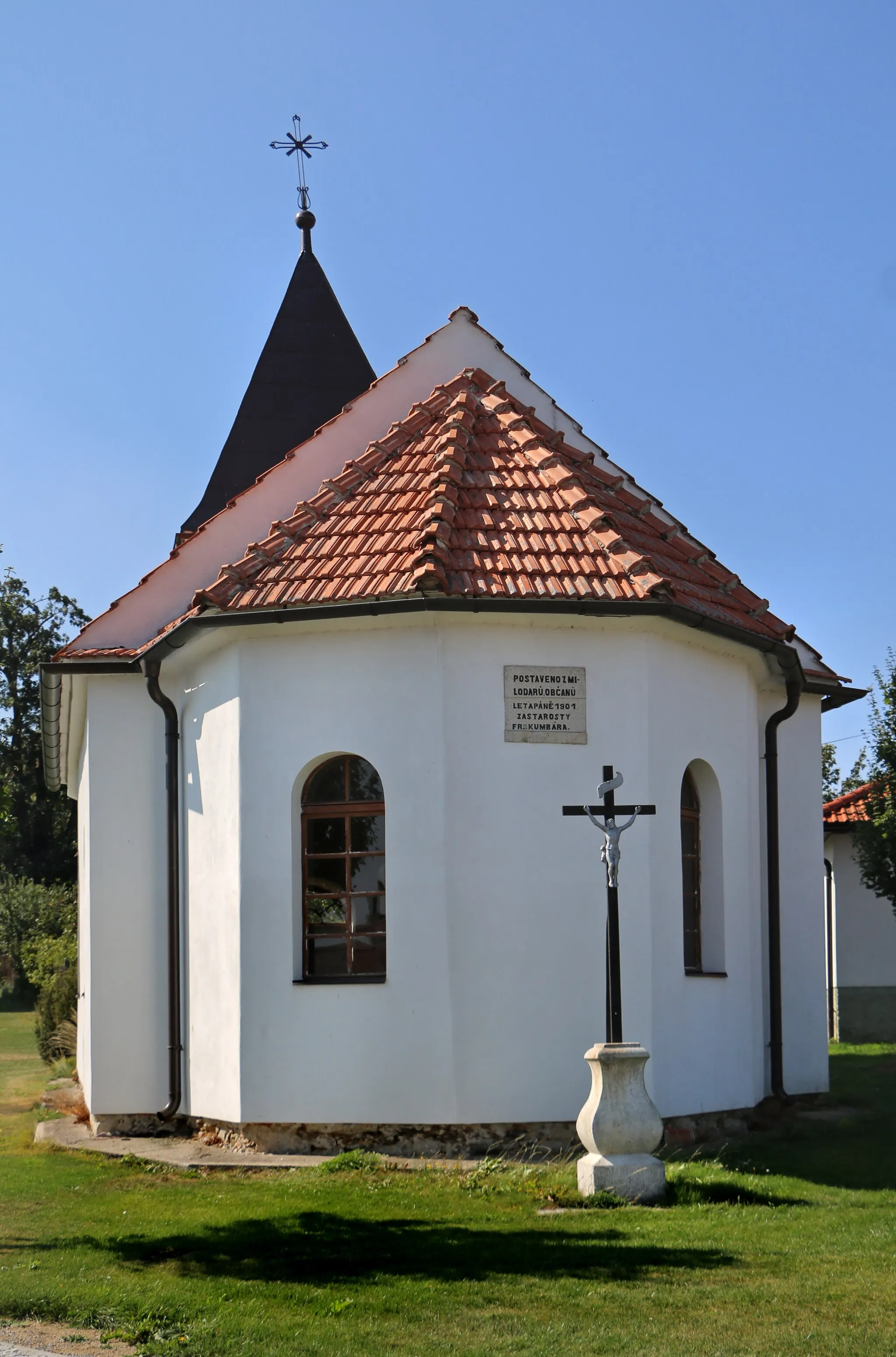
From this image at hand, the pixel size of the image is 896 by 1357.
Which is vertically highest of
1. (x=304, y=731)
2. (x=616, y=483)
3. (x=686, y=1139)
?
(x=616, y=483)

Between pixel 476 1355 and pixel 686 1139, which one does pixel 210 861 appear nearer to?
pixel 686 1139

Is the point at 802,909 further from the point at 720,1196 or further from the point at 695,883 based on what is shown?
the point at 720,1196

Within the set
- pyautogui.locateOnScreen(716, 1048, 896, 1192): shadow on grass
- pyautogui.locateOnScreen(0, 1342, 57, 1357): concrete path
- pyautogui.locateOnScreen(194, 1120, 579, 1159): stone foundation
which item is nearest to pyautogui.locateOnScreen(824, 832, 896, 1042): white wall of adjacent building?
pyautogui.locateOnScreen(716, 1048, 896, 1192): shadow on grass

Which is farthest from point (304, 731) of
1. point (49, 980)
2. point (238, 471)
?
point (49, 980)

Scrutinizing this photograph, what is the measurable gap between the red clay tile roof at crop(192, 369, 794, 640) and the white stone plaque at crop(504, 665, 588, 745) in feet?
2.35

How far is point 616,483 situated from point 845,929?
44.6 ft

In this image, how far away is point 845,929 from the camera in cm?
2669

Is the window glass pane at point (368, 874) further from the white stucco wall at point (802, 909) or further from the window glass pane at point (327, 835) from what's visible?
the white stucco wall at point (802, 909)

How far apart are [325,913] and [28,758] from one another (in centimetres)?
4081

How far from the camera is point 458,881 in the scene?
12.2m

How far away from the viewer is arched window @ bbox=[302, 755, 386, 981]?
41.4 feet

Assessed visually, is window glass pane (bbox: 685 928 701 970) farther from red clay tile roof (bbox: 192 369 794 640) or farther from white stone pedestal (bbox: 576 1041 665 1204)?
white stone pedestal (bbox: 576 1041 665 1204)

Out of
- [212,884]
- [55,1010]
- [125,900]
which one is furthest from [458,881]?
[55,1010]

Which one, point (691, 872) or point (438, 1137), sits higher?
point (691, 872)
